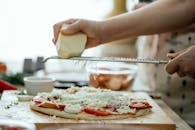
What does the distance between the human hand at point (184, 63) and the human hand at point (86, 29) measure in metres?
0.27

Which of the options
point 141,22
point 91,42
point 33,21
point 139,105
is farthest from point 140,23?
point 33,21

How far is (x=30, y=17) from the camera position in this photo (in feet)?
7.98

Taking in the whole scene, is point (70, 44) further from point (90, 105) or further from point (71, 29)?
point (90, 105)

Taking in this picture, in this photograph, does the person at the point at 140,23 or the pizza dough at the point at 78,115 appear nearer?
the pizza dough at the point at 78,115

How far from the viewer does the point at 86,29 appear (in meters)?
1.38

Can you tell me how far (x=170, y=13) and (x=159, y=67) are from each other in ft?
1.23

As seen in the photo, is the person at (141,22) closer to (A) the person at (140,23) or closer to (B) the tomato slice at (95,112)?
(A) the person at (140,23)

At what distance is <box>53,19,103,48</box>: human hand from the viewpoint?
4.47 feet

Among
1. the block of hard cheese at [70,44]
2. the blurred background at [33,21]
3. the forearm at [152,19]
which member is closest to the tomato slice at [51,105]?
the block of hard cheese at [70,44]

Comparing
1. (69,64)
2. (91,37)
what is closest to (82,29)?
(91,37)

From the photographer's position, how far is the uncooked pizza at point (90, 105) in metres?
1.21

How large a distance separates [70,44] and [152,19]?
249 mm

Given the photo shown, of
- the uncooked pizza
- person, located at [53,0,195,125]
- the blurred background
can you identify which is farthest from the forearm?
the blurred background

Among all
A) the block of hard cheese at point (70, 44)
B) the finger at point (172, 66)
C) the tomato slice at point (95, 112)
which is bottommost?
the tomato slice at point (95, 112)
